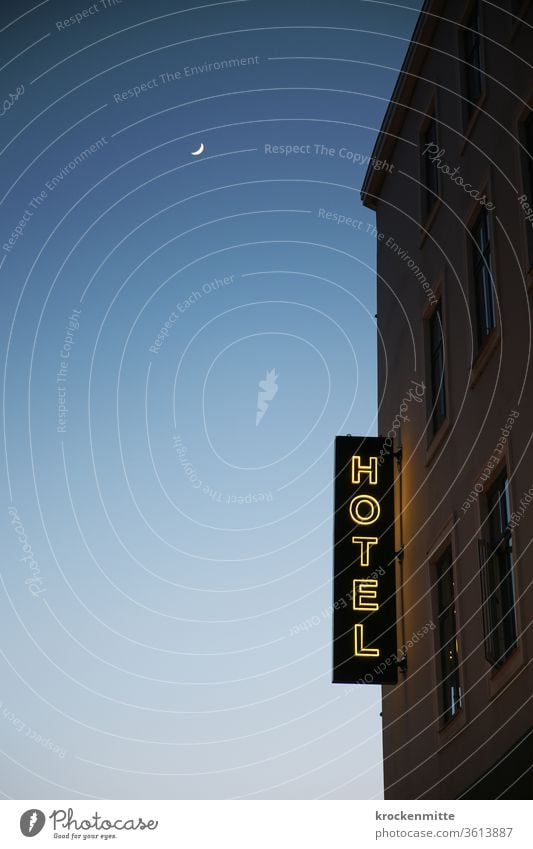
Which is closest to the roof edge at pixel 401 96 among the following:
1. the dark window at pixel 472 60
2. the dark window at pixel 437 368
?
the dark window at pixel 472 60

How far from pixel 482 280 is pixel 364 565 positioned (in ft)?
17.9

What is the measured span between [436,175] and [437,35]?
253 cm

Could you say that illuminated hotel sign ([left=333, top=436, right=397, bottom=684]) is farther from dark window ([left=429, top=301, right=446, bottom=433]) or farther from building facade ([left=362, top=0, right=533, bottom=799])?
dark window ([left=429, top=301, right=446, bottom=433])

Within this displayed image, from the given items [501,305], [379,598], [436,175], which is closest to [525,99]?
[501,305]

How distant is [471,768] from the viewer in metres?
14.2

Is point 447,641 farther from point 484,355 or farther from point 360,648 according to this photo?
point 484,355

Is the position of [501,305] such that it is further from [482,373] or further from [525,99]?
[525,99]

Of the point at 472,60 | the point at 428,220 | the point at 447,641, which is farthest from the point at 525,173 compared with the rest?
the point at 447,641

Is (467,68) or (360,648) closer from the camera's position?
(467,68)

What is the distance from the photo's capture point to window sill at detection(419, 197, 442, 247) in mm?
19188

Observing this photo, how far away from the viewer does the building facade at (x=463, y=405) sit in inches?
535

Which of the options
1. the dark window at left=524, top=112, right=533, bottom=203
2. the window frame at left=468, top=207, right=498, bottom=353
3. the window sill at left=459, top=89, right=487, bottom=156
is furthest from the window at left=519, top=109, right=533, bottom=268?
the window sill at left=459, top=89, right=487, bottom=156

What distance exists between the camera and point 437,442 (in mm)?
17516

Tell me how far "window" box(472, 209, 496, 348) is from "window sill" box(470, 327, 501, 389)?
31 centimetres
